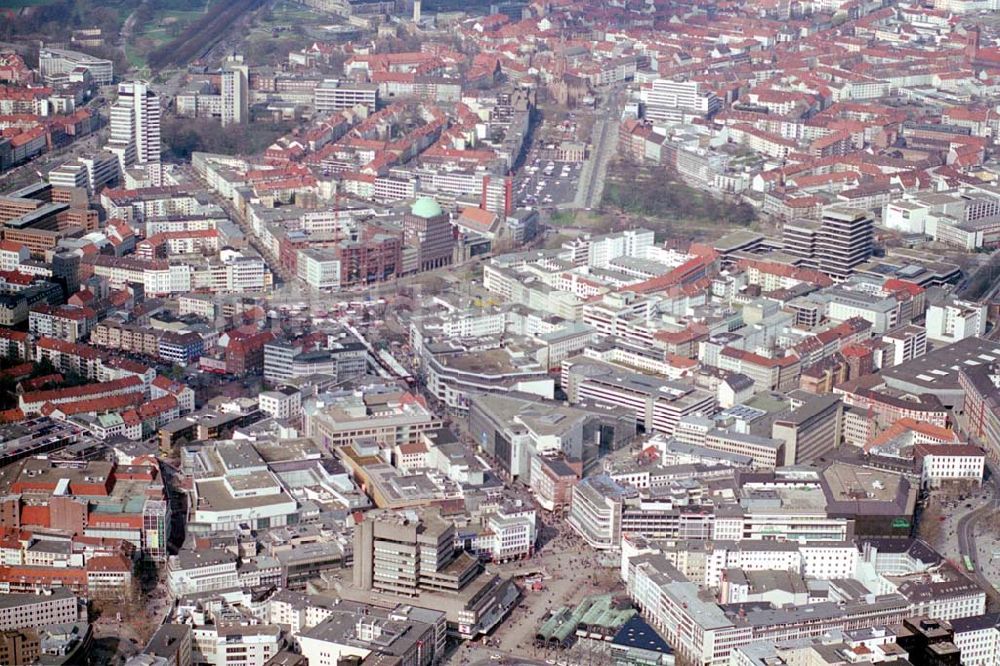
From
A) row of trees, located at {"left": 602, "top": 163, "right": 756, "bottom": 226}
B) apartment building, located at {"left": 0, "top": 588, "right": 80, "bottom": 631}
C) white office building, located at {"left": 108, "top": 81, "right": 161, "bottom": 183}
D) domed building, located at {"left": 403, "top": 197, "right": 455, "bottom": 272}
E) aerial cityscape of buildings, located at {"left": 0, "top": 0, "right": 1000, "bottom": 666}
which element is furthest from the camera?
white office building, located at {"left": 108, "top": 81, "right": 161, "bottom": 183}

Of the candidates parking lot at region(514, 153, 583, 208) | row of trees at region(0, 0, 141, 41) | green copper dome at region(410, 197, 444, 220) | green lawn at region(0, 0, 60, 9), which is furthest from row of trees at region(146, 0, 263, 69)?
green copper dome at region(410, 197, 444, 220)

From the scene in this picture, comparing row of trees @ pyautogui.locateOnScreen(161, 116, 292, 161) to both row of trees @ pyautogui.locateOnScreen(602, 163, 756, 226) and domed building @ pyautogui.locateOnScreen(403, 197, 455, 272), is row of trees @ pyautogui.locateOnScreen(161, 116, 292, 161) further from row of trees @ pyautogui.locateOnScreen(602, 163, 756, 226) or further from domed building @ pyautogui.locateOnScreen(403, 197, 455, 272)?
domed building @ pyautogui.locateOnScreen(403, 197, 455, 272)

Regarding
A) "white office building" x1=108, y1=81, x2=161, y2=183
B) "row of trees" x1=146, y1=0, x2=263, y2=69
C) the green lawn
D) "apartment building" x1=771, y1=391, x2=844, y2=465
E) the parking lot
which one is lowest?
"apartment building" x1=771, y1=391, x2=844, y2=465

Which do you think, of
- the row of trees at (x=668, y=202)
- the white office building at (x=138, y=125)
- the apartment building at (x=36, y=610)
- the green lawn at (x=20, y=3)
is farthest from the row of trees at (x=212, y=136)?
the apartment building at (x=36, y=610)

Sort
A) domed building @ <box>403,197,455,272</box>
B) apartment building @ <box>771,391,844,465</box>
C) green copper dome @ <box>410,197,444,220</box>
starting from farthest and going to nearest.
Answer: green copper dome @ <box>410,197,444,220</box> < domed building @ <box>403,197,455,272</box> < apartment building @ <box>771,391,844,465</box>

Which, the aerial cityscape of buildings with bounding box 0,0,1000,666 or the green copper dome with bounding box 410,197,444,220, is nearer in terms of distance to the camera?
the aerial cityscape of buildings with bounding box 0,0,1000,666

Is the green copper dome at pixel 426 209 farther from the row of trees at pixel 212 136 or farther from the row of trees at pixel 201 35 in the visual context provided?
the row of trees at pixel 201 35

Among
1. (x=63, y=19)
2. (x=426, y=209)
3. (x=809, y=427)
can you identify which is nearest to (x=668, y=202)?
(x=426, y=209)

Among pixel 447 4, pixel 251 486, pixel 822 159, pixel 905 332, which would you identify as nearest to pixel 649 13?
pixel 447 4
